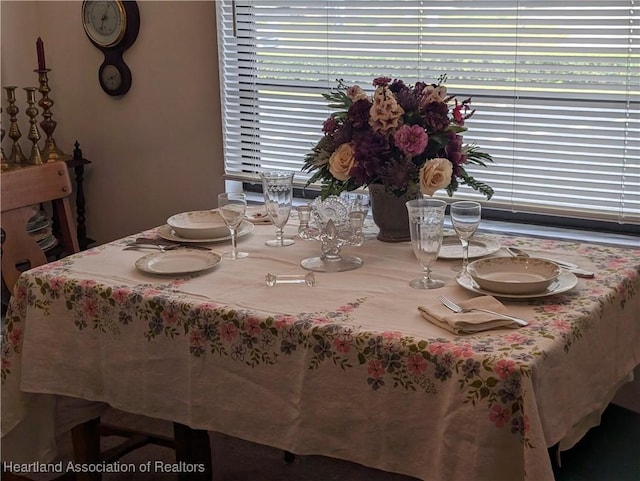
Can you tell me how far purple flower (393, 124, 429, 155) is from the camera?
203cm

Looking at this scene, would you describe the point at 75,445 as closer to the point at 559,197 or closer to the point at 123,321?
the point at 123,321

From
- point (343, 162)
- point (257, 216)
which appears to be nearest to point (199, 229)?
point (257, 216)

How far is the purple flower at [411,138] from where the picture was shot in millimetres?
2027

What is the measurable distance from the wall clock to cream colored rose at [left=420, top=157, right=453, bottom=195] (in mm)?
1660

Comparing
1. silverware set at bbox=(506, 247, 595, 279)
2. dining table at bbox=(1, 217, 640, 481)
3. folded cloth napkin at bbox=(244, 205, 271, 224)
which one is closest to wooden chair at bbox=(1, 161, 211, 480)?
dining table at bbox=(1, 217, 640, 481)

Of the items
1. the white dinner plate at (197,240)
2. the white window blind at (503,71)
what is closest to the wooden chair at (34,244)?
the white dinner plate at (197,240)

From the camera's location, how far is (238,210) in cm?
208

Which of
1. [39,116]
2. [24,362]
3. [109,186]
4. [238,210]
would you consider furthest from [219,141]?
[24,362]

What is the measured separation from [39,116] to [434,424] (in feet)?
8.68

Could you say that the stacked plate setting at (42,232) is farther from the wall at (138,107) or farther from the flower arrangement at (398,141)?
the flower arrangement at (398,141)

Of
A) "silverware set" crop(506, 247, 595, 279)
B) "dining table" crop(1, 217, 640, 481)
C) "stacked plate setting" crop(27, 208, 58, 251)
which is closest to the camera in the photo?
"dining table" crop(1, 217, 640, 481)

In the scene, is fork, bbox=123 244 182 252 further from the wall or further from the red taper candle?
the red taper candle

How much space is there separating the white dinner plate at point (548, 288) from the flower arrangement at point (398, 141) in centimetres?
31

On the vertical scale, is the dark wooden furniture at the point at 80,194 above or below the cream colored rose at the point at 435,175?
below
